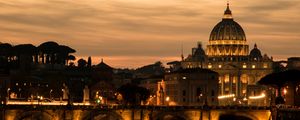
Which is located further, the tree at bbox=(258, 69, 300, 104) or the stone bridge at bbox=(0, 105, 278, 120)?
the tree at bbox=(258, 69, 300, 104)

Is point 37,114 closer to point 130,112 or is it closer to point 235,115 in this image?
point 130,112

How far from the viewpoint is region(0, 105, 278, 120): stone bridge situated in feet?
432

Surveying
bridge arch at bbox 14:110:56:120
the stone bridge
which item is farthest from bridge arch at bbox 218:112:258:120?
bridge arch at bbox 14:110:56:120

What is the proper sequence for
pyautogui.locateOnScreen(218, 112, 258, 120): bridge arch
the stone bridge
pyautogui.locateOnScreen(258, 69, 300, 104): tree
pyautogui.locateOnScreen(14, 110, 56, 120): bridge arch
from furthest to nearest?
pyautogui.locateOnScreen(258, 69, 300, 104): tree
pyautogui.locateOnScreen(218, 112, 258, 120): bridge arch
the stone bridge
pyautogui.locateOnScreen(14, 110, 56, 120): bridge arch

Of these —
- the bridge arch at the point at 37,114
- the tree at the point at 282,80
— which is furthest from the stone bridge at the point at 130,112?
the tree at the point at 282,80

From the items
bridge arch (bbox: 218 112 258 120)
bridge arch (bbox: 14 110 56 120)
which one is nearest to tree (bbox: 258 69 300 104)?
bridge arch (bbox: 218 112 258 120)

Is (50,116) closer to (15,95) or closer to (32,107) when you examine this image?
(32,107)

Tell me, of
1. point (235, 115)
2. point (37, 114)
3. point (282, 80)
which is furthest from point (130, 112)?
point (282, 80)

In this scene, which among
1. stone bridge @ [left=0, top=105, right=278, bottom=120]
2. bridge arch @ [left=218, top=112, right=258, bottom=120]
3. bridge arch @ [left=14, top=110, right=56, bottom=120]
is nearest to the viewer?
bridge arch @ [left=14, top=110, right=56, bottom=120]

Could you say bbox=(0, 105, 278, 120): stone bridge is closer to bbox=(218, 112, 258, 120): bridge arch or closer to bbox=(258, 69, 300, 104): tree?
bbox=(218, 112, 258, 120): bridge arch

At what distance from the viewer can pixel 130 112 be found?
449 ft

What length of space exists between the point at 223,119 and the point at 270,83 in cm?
819

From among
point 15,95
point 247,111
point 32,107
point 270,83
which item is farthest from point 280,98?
point 15,95

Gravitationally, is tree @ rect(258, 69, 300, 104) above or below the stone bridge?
above
